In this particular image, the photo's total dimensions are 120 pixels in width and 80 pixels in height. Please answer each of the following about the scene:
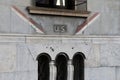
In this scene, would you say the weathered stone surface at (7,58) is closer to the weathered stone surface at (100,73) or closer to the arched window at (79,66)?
the arched window at (79,66)

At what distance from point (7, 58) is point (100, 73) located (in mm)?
4063

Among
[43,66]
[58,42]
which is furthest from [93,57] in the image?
[43,66]

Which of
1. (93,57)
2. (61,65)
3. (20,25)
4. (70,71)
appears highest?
(20,25)

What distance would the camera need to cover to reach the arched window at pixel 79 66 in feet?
47.9

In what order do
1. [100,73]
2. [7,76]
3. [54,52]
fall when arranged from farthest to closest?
[100,73] < [54,52] < [7,76]

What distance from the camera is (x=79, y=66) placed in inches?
580

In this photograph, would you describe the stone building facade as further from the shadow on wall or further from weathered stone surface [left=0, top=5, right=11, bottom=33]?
the shadow on wall

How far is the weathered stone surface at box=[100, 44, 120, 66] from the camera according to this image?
15109 millimetres

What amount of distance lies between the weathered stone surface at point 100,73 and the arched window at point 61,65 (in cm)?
92

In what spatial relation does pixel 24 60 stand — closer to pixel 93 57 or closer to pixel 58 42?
pixel 58 42

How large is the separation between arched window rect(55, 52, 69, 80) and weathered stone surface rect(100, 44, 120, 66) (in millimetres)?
1649

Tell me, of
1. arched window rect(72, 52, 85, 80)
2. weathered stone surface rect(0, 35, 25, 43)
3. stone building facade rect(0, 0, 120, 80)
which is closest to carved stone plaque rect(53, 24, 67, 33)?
stone building facade rect(0, 0, 120, 80)

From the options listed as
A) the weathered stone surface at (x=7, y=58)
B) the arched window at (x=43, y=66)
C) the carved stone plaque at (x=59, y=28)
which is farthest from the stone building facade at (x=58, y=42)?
the arched window at (x=43, y=66)

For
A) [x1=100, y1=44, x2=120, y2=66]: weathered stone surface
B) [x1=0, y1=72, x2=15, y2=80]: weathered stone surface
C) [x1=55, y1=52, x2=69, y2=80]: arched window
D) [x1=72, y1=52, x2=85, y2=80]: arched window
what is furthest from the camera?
[x1=100, y1=44, x2=120, y2=66]: weathered stone surface
